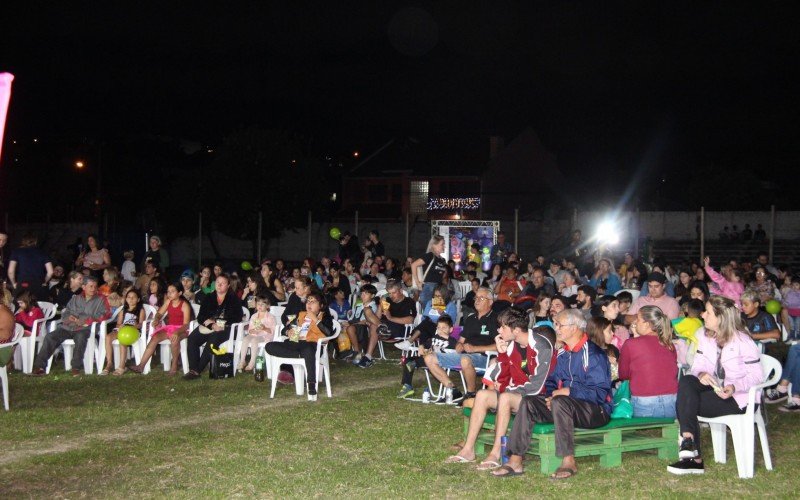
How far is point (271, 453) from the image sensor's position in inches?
282

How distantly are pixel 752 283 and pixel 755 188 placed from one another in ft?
147

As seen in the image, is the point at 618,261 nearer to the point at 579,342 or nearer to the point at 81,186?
the point at 579,342

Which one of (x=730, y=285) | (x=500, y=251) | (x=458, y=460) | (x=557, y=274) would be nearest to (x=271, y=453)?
(x=458, y=460)

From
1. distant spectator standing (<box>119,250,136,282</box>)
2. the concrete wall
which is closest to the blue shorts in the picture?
distant spectator standing (<box>119,250,136,282</box>)

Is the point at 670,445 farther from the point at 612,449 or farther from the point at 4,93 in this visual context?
the point at 4,93

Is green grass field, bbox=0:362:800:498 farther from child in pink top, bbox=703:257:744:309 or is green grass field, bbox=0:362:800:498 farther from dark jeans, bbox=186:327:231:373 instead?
child in pink top, bbox=703:257:744:309

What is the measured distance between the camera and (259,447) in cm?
736

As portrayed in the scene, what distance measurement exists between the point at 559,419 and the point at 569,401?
17cm

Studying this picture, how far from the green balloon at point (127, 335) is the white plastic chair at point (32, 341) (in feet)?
3.50

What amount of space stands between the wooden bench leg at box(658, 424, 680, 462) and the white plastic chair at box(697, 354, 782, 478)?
Answer: 0.28 meters

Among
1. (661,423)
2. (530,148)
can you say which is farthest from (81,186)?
(661,423)

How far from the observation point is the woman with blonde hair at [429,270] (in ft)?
43.7

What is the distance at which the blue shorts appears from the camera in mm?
9430

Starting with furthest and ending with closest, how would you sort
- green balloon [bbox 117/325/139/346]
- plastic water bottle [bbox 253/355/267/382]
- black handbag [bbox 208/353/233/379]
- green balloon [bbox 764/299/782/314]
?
green balloon [bbox 764/299/782/314], green balloon [bbox 117/325/139/346], black handbag [bbox 208/353/233/379], plastic water bottle [bbox 253/355/267/382]
